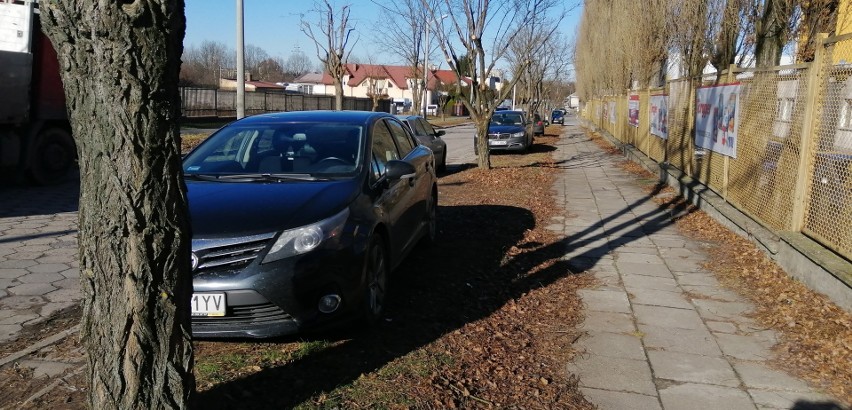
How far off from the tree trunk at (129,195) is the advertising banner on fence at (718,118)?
7.90m

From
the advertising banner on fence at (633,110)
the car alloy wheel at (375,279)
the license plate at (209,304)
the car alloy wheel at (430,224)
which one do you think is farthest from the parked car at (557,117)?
the license plate at (209,304)

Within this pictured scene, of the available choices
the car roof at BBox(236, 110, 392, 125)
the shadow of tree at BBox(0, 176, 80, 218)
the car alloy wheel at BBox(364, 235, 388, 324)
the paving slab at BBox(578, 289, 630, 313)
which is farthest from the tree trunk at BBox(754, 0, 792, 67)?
the shadow of tree at BBox(0, 176, 80, 218)

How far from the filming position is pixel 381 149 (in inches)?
228

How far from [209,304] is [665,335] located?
309 centimetres

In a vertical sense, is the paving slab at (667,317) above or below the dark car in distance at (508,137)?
below

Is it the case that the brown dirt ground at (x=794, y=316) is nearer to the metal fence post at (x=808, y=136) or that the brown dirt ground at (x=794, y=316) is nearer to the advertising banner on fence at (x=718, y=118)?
the metal fence post at (x=808, y=136)

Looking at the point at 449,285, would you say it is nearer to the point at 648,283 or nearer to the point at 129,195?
the point at 648,283

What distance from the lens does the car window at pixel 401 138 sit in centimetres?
652

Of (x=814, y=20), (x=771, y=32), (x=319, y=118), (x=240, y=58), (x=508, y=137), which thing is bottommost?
(x=508, y=137)

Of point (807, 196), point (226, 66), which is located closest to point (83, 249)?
point (807, 196)

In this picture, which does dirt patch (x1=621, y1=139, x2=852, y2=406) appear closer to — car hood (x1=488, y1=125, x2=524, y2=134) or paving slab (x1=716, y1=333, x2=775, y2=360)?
paving slab (x1=716, y1=333, x2=775, y2=360)

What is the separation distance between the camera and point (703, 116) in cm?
1084

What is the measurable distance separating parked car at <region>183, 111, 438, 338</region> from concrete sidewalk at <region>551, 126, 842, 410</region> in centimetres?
154

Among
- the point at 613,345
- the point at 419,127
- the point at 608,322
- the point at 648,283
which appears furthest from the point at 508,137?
the point at 613,345
